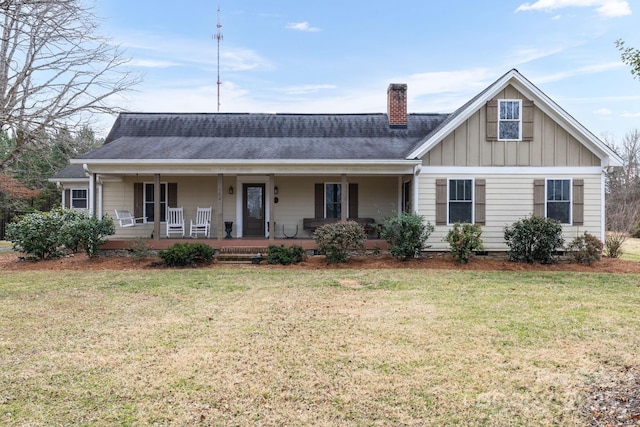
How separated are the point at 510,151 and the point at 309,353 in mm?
10109

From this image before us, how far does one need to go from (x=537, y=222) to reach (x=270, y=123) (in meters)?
9.68

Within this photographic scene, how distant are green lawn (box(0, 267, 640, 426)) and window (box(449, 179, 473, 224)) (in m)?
4.29

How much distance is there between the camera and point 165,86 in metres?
24.3

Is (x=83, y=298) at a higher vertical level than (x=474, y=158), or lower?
lower

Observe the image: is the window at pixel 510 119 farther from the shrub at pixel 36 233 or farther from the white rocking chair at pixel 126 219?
the shrub at pixel 36 233

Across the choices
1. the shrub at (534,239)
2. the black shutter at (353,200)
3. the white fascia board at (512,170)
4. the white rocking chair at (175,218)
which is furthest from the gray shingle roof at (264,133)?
the shrub at (534,239)

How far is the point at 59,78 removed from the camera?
52.3 ft

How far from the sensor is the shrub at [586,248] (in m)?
11.8

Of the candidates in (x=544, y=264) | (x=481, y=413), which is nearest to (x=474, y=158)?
(x=544, y=264)

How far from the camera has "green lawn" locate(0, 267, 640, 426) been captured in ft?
11.6

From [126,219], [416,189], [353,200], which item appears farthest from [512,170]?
[126,219]

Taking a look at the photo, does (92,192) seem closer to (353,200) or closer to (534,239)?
(353,200)

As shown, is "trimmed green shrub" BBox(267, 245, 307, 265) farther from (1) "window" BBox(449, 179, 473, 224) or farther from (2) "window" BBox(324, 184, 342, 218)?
(1) "window" BBox(449, 179, 473, 224)

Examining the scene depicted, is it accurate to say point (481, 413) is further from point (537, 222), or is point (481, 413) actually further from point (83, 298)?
point (537, 222)
